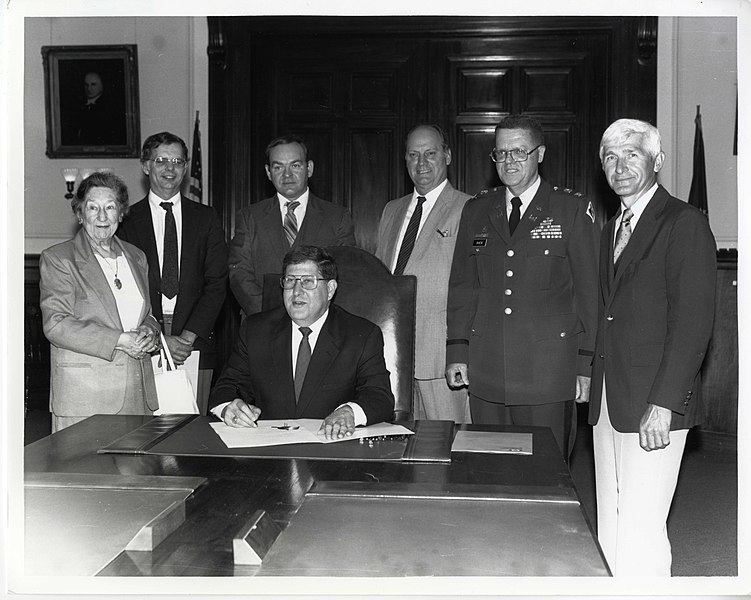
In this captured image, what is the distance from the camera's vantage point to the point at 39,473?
1887 millimetres

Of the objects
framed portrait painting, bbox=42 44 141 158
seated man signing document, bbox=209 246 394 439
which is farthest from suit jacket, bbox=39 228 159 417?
framed portrait painting, bbox=42 44 141 158

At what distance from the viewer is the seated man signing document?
2645 mm

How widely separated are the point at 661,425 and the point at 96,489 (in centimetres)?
155

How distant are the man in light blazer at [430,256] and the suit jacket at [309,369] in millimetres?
740

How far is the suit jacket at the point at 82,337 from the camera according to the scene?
2.96 m

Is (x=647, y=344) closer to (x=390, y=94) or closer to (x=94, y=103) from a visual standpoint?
(x=390, y=94)

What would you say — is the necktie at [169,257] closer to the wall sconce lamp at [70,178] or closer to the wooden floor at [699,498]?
the wall sconce lamp at [70,178]

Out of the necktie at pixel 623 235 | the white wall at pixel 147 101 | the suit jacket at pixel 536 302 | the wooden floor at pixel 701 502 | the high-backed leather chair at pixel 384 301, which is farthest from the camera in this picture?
the white wall at pixel 147 101

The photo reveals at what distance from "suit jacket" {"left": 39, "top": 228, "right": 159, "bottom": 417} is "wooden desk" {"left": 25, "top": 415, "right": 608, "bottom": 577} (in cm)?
74

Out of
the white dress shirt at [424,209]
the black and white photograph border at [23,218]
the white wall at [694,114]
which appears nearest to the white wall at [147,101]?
the white dress shirt at [424,209]

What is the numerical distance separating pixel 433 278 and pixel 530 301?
1.82ft

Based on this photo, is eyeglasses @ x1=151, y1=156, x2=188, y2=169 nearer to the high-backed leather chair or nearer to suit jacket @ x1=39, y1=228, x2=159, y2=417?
suit jacket @ x1=39, y1=228, x2=159, y2=417
